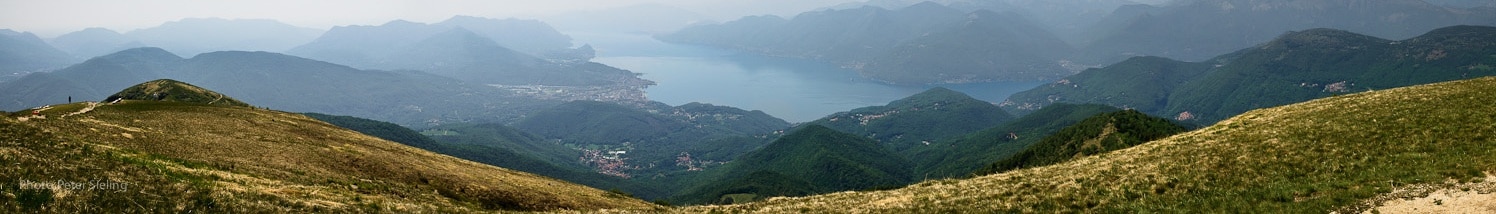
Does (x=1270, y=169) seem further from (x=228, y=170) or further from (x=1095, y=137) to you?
(x=1095, y=137)

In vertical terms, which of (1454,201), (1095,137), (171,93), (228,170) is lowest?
(1095,137)

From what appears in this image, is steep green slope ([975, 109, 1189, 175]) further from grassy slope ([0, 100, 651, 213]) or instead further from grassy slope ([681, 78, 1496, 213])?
grassy slope ([0, 100, 651, 213])

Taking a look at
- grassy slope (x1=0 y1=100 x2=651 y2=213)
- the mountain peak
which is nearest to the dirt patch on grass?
grassy slope (x1=0 y1=100 x2=651 y2=213)

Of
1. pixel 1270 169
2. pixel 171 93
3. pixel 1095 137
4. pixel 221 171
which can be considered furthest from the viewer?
pixel 171 93

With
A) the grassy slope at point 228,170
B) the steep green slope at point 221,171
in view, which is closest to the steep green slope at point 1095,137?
the grassy slope at point 228,170

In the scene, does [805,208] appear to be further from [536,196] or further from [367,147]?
[367,147]

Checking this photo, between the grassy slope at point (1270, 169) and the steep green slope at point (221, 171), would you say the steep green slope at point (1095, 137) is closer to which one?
the grassy slope at point (1270, 169)

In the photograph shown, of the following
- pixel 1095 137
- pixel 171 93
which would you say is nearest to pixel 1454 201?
pixel 1095 137
